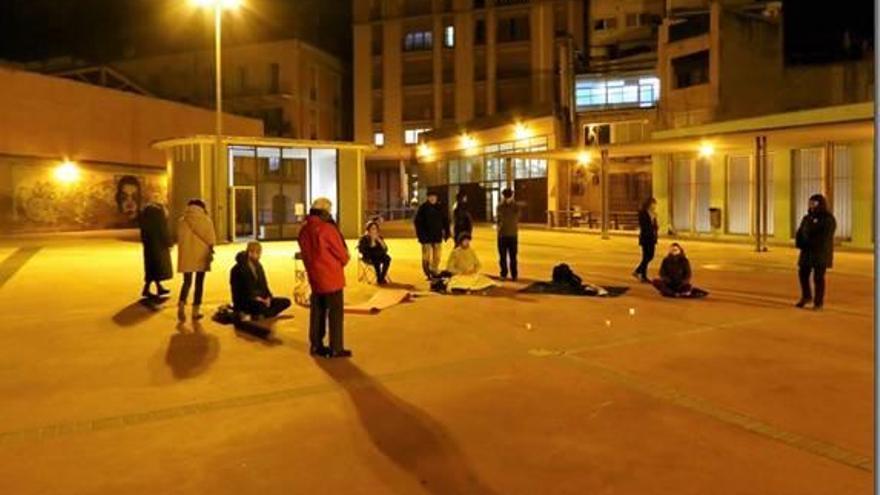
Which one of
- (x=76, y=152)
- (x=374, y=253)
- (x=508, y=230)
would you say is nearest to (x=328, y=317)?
(x=374, y=253)

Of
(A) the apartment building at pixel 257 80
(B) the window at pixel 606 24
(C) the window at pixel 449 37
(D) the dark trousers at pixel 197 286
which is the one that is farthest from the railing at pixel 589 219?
(C) the window at pixel 449 37

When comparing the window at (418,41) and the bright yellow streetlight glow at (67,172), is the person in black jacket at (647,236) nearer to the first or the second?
the bright yellow streetlight glow at (67,172)

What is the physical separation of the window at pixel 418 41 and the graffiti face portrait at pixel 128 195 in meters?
32.6

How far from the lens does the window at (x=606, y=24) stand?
5797 cm

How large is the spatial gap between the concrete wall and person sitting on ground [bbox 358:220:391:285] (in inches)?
907

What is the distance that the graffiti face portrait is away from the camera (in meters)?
38.0

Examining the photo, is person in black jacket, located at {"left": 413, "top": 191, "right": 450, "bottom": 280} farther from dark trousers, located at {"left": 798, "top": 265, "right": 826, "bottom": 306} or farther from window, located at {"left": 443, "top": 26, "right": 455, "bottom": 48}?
window, located at {"left": 443, "top": 26, "right": 455, "bottom": 48}

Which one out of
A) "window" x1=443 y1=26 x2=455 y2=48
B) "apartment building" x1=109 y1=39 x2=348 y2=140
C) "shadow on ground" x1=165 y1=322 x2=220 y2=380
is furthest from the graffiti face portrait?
"window" x1=443 y1=26 x2=455 y2=48

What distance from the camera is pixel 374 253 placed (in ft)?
49.5

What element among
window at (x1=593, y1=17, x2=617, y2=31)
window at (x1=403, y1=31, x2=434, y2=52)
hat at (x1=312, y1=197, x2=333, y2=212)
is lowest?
hat at (x1=312, y1=197, x2=333, y2=212)

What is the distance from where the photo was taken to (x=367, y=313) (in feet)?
37.8

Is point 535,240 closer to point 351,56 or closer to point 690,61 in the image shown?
point 690,61

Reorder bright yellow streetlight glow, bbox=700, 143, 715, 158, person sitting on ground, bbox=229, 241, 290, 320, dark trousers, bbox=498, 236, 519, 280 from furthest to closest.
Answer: bright yellow streetlight glow, bbox=700, 143, 715, 158, dark trousers, bbox=498, 236, 519, 280, person sitting on ground, bbox=229, 241, 290, 320

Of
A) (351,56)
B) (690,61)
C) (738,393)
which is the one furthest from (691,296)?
(351,56)
